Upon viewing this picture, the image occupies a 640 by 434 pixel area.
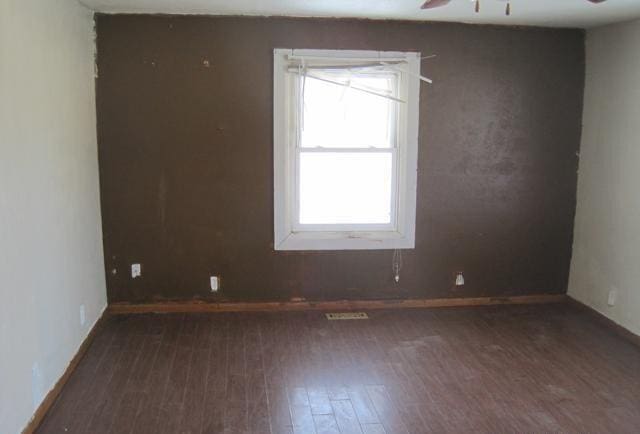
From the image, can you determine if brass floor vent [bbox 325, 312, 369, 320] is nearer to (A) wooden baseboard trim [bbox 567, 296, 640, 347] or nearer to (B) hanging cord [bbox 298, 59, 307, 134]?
(B) hanging cord [bbox 298, 59, 307, 134]

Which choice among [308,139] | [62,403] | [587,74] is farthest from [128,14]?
[587,74]

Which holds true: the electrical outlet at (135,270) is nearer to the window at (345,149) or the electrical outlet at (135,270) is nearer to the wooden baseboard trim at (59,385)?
the wooden baseboard trim at (59,385)

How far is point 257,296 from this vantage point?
4691 mm

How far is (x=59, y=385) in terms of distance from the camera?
10.6 ft

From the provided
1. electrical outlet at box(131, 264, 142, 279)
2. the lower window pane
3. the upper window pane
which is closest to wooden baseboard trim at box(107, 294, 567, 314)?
electrical outlet at box(131, 264, 142, 279)

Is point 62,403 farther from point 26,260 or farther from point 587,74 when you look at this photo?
point 587,74

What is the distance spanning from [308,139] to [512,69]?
1758 millimetres

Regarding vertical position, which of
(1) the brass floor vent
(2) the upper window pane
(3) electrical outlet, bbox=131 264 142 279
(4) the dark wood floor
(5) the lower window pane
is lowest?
(4) the dark wood floor

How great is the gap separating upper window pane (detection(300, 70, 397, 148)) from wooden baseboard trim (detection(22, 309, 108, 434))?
2.09m

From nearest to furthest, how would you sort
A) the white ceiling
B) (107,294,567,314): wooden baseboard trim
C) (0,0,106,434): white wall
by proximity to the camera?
(0,0,106,434): white wall < the white ceiling < (107,294,567,314): wooden baseboard trim

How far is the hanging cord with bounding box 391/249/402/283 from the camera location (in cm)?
479

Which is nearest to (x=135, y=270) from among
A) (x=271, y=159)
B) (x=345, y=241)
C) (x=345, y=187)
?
(x=271, y=159)

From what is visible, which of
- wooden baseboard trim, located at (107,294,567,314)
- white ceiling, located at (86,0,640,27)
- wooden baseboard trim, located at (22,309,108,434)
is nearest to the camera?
wooden baseboard trim, located at (22,309,108,434)

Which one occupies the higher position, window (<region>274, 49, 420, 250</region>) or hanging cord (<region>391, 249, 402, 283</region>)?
window (<region>274, 49, 420, 250</region>)
